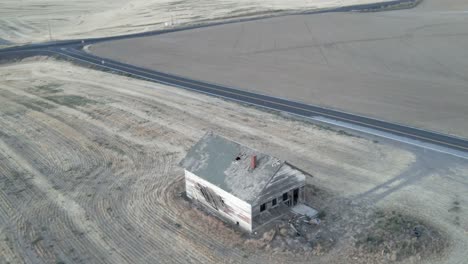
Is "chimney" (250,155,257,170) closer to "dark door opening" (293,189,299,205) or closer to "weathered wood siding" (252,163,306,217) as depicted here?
"weathered wood siding" (252,163,306,217)

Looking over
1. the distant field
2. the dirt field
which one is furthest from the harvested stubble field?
the dirt field

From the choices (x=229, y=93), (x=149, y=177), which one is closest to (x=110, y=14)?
(x=229, y=93)

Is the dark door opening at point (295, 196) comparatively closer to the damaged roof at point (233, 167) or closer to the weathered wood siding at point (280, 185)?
the weathered wood siding at point (280, 185)

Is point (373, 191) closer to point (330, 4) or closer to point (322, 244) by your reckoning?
point (322, 244)

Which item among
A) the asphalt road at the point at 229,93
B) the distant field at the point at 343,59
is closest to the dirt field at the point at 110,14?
the asphalt road at the point at 229,93

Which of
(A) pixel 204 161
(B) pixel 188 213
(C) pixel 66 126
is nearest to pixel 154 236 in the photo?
(B) pixel 188 213

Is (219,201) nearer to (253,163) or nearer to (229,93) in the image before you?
(253,163)
